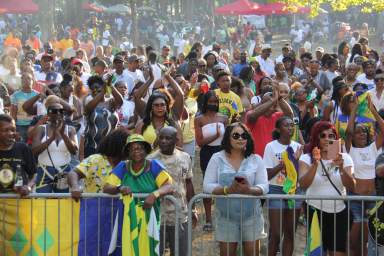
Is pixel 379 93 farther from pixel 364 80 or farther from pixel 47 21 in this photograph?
pixel 47 21

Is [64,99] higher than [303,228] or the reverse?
higher

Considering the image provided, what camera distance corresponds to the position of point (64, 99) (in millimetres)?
14273

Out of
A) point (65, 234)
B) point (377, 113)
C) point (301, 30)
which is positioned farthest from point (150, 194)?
point (301, 30)

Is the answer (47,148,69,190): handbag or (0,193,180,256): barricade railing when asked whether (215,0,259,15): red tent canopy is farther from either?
(0,193,180,256): barricade railing

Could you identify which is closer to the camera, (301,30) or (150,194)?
(150,194)

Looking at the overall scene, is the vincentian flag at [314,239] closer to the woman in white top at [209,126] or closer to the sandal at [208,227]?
the sandal at [208,227]

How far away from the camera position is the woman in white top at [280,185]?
996 centimetres

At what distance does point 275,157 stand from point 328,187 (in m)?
1.31

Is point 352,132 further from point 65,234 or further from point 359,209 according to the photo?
point 65,234

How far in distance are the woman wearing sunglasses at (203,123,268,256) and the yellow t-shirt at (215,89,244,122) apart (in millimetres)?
4004

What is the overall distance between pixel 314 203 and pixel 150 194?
1.54 m

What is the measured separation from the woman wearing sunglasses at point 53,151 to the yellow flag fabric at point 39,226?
93.2 inches

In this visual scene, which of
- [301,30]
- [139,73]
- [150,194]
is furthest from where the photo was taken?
[301,30]

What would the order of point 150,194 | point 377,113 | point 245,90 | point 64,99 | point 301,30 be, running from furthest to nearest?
point 301,30 < point 245,90 < point 64,99 < point 377,113 < point 150,194
